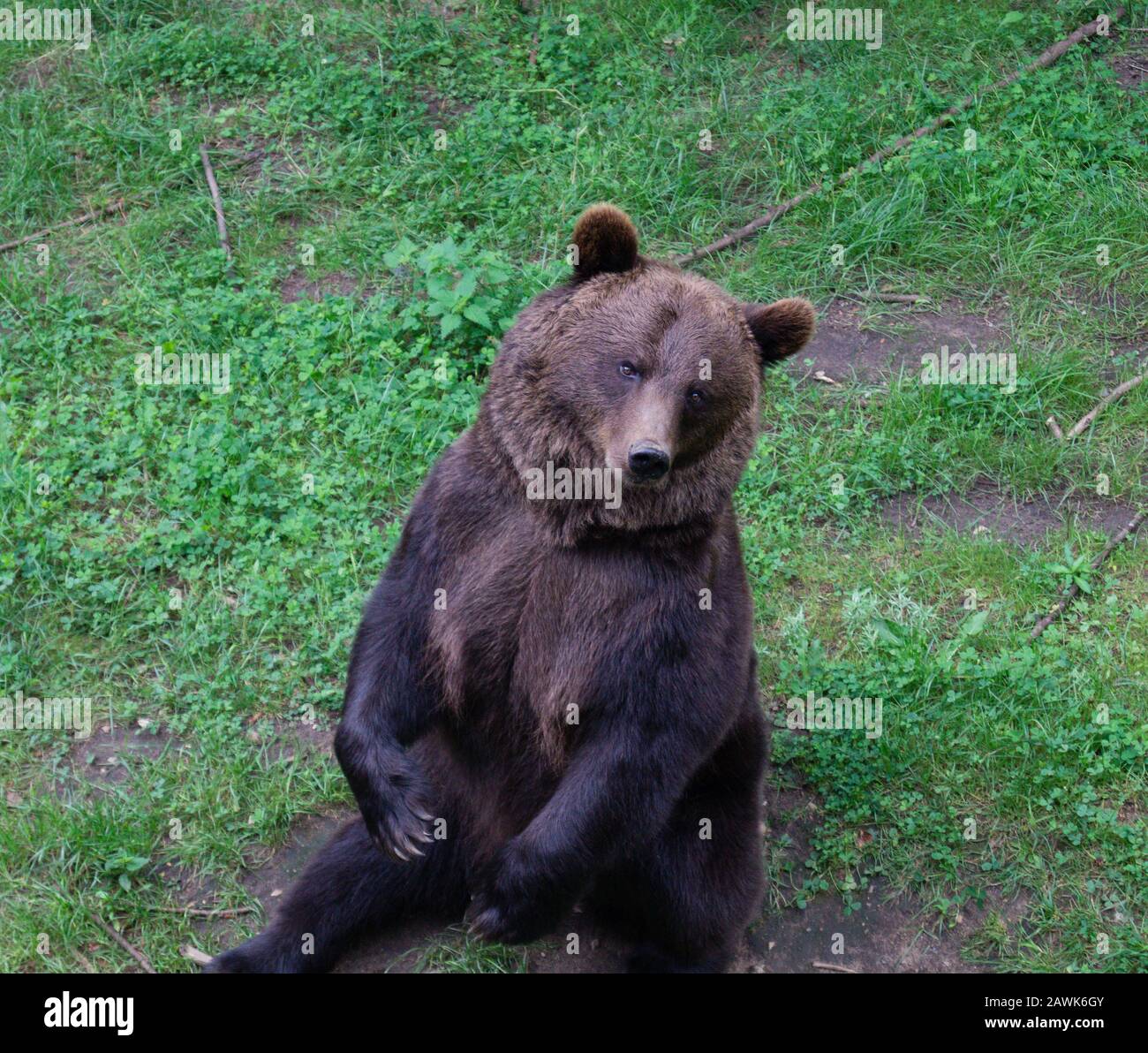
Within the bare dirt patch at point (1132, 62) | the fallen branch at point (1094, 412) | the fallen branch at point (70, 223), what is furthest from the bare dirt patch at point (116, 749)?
the bare dirt patch at point (1132, 62)

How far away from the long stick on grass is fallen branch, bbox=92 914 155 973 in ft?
16.1

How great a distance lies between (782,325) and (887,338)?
126 inches

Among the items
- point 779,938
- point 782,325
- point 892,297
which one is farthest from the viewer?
point 892,297

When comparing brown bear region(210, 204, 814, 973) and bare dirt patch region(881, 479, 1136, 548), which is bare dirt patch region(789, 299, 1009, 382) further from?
brown bear region(210, 204, 814, 973)

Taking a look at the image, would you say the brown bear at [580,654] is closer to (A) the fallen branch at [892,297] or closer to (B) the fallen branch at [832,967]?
(B) the fallen branch at [832,967]

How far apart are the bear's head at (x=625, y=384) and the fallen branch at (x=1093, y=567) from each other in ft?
7.89

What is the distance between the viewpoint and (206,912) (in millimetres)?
5512

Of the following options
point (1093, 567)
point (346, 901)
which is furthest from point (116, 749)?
point (1093, 567)

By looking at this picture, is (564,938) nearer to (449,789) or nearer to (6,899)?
(449,789)

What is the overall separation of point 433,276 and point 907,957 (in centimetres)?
435

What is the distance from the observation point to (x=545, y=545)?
4.91 meters

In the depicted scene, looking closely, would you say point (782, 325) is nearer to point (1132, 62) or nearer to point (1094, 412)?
point (1094, 412)

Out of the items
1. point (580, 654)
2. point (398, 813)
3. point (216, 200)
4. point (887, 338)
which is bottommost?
point (398, 813)

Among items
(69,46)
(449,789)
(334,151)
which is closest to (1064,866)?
(449,789)
